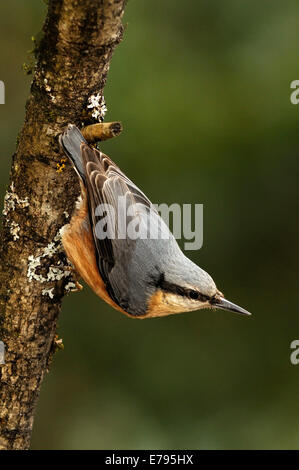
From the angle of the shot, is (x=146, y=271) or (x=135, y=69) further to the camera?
(x=135, y=69)

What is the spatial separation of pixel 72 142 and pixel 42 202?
0.29 metres

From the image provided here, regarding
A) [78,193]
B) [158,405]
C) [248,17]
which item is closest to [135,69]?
[248,17]

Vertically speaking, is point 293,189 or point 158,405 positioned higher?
point 293,189

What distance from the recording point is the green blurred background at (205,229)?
421cm

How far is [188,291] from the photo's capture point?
10.7 ft

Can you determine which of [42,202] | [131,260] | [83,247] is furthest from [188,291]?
[42,202]

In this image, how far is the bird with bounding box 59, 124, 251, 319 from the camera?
321 centimetres

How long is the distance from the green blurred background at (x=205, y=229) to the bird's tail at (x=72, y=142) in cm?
133

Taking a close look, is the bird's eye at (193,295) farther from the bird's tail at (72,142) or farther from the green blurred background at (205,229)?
the green blurred background at (205,229)

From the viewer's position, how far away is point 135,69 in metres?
4.25

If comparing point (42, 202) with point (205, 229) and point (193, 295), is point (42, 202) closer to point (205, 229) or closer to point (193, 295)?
point (193, 295)

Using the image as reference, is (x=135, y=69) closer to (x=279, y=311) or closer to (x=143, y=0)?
(x=143, y=0)

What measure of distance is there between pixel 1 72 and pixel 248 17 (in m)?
1.77

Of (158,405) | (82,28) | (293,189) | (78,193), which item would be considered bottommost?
(158,405)
